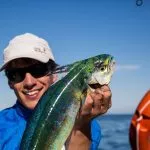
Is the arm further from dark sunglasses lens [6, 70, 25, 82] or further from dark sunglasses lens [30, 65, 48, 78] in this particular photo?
dark sunglasses lens [6, 70, 25, 82]

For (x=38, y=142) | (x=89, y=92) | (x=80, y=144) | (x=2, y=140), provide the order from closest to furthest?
(x=38, y=142) < (x=89, y=92) < (x=80, y=144) < (x=2, y=140)

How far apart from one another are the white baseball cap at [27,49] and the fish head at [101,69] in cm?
197

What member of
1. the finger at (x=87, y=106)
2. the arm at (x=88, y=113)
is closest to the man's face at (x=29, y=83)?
the arm at (x=88, y=113)

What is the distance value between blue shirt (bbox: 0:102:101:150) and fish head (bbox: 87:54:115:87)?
1.92m

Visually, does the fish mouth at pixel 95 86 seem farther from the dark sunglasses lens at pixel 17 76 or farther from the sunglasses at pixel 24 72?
the dark sunglasses lens at pixel 17 76

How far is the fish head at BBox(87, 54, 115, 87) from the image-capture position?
5.12 m

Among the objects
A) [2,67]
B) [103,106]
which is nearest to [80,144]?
[103,106]

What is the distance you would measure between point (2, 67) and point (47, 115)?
98.7 inches

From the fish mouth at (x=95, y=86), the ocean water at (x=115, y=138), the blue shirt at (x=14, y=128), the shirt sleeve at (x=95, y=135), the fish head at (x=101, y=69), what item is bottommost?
the ocean water at (x=115, y=138)

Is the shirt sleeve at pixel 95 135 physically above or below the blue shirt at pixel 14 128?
below

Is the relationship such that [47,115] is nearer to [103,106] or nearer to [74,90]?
[74,90]

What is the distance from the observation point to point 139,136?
5223 millimetres

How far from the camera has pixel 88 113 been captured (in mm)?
5480

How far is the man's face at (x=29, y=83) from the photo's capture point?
695cm
